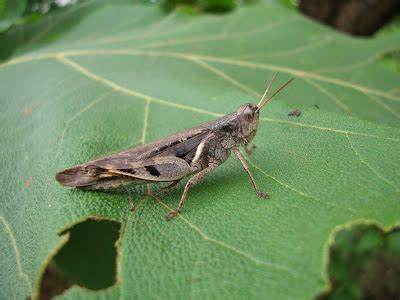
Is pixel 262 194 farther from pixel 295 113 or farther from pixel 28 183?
pixel 28 183

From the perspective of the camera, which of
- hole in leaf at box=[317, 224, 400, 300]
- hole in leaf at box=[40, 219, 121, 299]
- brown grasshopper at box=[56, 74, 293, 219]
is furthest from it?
hole in leaf at box=[317, 224, 400, 300]

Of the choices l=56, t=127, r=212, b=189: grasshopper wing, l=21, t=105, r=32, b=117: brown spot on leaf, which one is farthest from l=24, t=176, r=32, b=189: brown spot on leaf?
l=21, t=105, r=32, b=117: brown spot on leaf

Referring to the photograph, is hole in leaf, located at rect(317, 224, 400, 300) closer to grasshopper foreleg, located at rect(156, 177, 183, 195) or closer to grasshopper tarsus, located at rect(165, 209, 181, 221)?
grasshopper foreleg, located at rect(156, 177, 183, 195)

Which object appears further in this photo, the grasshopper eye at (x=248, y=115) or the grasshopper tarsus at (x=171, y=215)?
the grasshopper eye at (x=248, y=115)

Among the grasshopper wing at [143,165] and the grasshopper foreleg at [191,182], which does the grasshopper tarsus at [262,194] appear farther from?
the grasshopper wing at [143,165]

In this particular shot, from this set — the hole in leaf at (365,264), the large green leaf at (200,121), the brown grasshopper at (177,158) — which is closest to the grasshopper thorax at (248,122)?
the brown grasshopper at (177,158)

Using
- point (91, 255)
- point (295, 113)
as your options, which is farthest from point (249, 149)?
point (91, 255)
